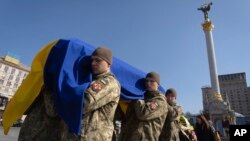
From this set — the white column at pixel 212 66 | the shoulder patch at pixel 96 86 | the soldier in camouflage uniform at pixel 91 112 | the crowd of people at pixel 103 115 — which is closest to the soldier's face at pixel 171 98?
the crowd of people at pixel 103 115

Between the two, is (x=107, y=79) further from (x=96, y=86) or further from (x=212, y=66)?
(x=212, y=66)

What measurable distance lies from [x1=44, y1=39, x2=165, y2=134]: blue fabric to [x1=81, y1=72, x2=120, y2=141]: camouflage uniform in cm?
8

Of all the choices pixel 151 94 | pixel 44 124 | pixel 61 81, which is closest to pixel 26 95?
pixel 44 124

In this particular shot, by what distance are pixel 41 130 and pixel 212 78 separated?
42.7 meters

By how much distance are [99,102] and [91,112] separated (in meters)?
0.12

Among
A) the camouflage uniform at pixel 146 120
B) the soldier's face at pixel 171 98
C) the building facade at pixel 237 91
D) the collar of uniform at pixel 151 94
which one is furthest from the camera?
the building facade at pixel 237 91

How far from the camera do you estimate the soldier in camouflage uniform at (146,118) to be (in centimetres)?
352

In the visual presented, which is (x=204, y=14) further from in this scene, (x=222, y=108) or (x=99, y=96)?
(x=99, y=96)

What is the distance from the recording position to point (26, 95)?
3273 millimetres

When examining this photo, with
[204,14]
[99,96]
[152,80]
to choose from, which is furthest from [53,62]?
[204,14]

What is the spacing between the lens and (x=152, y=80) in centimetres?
393

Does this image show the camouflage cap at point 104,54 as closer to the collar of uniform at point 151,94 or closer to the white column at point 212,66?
the collar of uniform at point 151,94

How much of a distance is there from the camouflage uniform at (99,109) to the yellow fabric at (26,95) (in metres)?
0.88

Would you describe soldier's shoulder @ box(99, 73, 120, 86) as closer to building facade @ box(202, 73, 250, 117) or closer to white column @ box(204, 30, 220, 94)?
white column @ box(204, 30, 220, 94)
